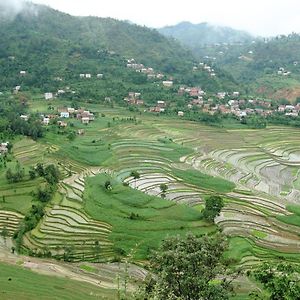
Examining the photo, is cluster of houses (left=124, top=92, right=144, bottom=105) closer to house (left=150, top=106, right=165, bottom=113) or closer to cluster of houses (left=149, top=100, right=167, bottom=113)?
cluster of houses (left=149, top=100, right=167, bottom=113)

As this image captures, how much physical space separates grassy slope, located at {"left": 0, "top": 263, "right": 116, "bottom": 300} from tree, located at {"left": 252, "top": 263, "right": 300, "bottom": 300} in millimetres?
9013

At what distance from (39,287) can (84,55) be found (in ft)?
194

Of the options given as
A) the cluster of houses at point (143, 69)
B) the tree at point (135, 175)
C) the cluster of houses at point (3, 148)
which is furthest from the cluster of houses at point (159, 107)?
the tree at point (135, 175)

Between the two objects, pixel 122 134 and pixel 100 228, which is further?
pixel 122 134

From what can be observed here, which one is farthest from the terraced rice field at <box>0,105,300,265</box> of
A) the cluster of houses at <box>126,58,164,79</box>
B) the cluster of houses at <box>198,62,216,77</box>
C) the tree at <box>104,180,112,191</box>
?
the cluster of houses at <box>198,62,216,77</box>

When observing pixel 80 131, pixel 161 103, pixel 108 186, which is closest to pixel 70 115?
pixel 80 131

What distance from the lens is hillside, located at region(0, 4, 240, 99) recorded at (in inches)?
2489

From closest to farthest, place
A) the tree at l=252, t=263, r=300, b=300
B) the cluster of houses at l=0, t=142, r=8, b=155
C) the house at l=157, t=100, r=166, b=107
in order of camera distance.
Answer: the tree at l=252, t=263, r=300, b=300, the cluster of houses at l=0, t=142, r=8, b=155, the house at l=157, t=100, r=166, b=107

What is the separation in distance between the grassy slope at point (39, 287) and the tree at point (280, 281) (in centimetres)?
901

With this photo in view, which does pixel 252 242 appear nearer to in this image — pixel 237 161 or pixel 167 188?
pixel 167 188

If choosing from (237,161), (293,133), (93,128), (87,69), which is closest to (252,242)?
(237,161)

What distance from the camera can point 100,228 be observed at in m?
23.8

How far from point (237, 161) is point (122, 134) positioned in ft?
36.0

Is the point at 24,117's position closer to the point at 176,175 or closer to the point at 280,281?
the point at 176,175
